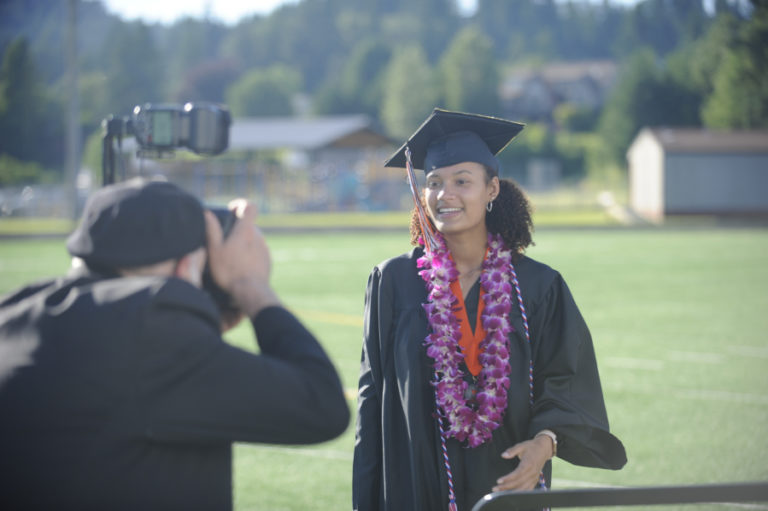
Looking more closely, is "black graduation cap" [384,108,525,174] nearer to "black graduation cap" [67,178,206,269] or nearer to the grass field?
"black graduation cap" [67,178,206,269]

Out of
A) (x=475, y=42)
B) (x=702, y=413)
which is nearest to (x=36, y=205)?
(x=702, y=413)

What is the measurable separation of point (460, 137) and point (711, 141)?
122 ft

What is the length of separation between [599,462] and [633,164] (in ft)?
133

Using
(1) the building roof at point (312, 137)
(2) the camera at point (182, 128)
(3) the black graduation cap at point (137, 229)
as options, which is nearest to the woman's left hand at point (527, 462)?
(2) the camera at point (182, 128)

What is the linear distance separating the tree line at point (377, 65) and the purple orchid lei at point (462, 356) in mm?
2042

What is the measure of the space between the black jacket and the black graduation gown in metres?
1.34

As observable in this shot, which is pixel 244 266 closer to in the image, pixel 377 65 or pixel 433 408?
pixel 433 408

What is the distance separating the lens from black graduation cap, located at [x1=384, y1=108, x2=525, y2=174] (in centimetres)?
359

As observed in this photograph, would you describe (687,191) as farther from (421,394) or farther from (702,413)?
(421,394)

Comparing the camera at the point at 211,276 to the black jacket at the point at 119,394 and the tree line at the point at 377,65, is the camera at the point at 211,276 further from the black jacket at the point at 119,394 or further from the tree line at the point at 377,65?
the tree line at the point at 377,65

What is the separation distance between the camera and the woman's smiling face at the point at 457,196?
3506 millimetres

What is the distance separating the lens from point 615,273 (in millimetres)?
17000

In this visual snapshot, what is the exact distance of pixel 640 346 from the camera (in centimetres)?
1000

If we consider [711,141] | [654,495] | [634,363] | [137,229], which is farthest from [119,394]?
[711,141]
